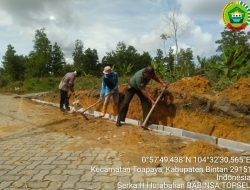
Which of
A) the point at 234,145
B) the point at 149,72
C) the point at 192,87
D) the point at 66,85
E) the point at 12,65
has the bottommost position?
the point at 234,145

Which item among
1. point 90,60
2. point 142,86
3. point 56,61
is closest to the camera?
point 142,86

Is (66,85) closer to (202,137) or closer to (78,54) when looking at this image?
→ (202,137)

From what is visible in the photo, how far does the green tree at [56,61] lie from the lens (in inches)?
1716

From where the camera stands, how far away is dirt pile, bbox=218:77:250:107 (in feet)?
22.3

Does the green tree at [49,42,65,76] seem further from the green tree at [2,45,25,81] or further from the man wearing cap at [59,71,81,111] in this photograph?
the man wearing cap at [59,71,81,111]

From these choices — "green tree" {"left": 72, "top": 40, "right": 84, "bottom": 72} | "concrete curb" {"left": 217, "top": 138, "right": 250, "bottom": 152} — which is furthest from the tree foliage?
"concrete curb" {"left": 217, "top": 138, "right": 250, "bottom": 152}

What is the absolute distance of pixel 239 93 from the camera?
703cm

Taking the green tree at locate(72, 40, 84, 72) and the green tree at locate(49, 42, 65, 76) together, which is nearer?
the green tree at locate(49, 42, 65, 76)

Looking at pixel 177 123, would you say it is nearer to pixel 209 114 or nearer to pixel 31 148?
→ pixel 209 114

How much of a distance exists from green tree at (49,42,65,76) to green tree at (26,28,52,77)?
82 cm

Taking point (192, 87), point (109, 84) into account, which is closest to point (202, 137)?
point (192, 87)

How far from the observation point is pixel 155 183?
406 centimetres

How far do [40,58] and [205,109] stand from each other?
34.3 meters

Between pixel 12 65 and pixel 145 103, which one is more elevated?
pixel 12 65
